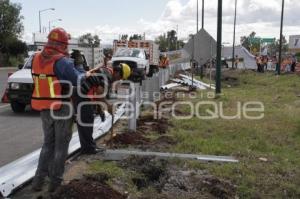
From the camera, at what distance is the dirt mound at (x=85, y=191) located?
5859mm

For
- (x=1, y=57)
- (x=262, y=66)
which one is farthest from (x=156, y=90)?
(x=1, y=57)

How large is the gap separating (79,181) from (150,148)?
9.47 ft

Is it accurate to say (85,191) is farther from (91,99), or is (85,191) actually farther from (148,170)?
(91,99)

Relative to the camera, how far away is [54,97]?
19.8ft

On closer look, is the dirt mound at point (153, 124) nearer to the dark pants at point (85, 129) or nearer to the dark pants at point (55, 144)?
the dark pants at point (85, 129)

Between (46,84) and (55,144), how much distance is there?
769mm

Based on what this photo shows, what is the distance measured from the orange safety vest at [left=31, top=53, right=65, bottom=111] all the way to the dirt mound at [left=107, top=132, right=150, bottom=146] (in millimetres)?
3304

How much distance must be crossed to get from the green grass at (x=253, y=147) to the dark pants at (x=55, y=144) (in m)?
2.26

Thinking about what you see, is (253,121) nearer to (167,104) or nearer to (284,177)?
(167,104)

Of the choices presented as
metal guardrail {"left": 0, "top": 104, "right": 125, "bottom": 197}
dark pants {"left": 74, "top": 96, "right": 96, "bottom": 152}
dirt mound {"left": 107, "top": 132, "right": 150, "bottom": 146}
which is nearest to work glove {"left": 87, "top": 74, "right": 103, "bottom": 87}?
metal guardrail {"left": 0, "top": 104, "right": 125, "bottom": 197}

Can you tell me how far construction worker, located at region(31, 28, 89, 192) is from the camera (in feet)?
19.5

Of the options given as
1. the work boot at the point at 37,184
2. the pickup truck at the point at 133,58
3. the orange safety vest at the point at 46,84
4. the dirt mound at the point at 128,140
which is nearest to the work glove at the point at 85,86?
the orange safety vest at the point at 46,84

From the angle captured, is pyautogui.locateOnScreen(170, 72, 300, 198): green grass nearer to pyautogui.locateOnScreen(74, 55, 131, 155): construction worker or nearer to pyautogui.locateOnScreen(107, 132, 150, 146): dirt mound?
pyautogui.locateOnScreen(107, 132, 150, 146): dirt mound

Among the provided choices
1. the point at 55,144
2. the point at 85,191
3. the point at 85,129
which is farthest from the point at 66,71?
the point at 85,129
